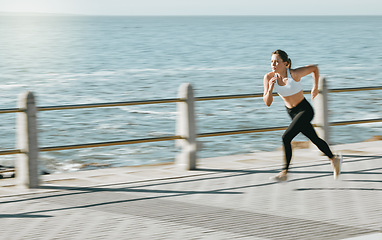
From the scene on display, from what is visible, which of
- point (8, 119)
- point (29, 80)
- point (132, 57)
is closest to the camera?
point (8, 119)

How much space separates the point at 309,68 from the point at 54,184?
3354 mm

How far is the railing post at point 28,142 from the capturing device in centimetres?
887

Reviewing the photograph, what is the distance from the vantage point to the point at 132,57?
326 feet

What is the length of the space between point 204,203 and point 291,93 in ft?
5.57

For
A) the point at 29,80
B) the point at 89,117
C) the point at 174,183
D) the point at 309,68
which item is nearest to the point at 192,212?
the point at 174,183

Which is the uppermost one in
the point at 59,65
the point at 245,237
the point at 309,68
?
the point at 59,65

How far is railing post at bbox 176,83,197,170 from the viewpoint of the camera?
9.96 m

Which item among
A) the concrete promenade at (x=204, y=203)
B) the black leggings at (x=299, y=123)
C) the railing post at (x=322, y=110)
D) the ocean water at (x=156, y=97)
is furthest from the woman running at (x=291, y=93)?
the ocean water at (x=156, y=97)

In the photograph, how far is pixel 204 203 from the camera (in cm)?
776

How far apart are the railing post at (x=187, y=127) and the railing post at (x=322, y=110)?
2.05 metres

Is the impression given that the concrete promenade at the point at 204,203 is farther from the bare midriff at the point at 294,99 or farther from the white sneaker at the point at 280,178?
the bare midriff at the point at 294,99

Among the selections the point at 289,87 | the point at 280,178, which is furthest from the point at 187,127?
the point at 289,87

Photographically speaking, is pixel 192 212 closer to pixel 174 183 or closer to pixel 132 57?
pixel 174 183

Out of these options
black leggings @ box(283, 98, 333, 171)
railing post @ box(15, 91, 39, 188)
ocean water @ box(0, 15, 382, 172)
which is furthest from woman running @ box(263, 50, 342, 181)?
ocean water @ box(0, 15, 382, 172)
